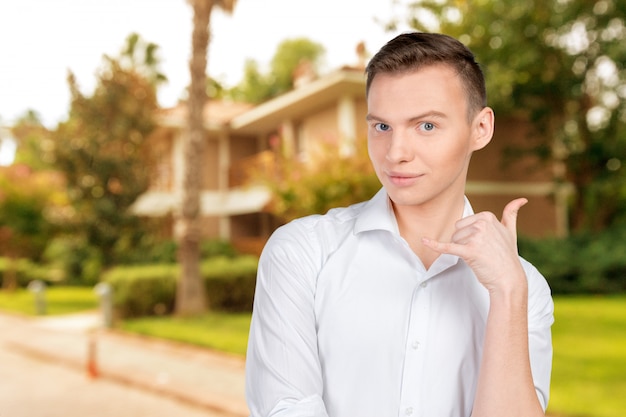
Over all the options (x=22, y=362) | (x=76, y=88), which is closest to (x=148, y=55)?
(x=76, y=88)

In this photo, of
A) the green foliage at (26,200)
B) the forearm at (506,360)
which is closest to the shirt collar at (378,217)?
the forearm at (506,360)

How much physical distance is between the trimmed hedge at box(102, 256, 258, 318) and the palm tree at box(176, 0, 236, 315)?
0.44 metres

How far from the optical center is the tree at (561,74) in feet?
74.5

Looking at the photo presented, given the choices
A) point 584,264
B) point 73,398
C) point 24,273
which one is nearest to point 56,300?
point 24,273

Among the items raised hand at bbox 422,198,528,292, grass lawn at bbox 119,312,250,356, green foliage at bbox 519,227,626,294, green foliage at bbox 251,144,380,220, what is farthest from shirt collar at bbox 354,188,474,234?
green foliage at bbox 519,227,626,294

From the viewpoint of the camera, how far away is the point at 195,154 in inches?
690

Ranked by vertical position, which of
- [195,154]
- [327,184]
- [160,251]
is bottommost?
[160,251]

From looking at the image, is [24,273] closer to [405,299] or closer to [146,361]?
[146,361]

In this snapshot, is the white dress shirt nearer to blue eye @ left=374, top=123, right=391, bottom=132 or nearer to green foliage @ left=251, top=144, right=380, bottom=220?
blue eye @ left=374, top=123, right=391, bottom=132

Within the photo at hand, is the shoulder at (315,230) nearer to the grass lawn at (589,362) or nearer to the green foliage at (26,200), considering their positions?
the grass lawn at (589,362)

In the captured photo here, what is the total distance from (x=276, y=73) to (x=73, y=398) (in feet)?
128

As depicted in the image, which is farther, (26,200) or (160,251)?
(26,200)

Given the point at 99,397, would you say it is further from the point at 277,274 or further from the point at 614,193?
the point at 614,193

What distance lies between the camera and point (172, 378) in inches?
397
